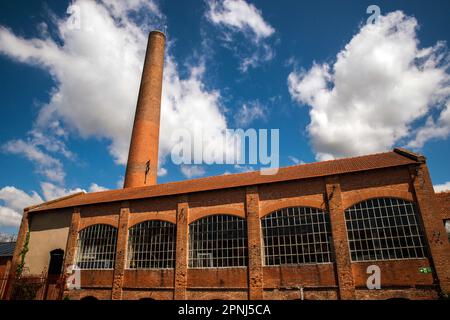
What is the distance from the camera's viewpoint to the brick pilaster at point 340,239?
12883 millimetres

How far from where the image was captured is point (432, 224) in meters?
12.5

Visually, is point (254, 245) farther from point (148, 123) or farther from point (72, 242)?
point (148, 123)

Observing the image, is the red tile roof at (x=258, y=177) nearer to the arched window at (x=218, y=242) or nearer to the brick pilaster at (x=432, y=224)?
the brick pilaster at (x=432, y=224)

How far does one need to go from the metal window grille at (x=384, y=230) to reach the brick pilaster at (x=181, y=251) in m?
8.54

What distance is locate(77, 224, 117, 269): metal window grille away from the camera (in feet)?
60.3

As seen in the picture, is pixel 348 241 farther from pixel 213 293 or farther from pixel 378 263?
pixel 213 293

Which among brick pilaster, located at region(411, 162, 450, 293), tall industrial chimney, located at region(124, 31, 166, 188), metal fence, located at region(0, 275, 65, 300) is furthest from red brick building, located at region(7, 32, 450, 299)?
tall industrial chimney, located at region(124, 31, 166, 188)

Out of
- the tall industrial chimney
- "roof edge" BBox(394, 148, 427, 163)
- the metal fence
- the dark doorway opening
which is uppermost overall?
the tall industrial chimney

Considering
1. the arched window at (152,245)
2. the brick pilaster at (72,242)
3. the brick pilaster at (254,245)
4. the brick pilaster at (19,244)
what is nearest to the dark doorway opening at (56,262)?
the brick pilaster at (72,242)

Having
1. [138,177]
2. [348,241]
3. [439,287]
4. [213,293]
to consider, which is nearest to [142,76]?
[138,177]

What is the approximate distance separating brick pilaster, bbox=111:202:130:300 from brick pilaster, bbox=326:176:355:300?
1179 cm

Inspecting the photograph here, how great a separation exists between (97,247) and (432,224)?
18393 millimetres

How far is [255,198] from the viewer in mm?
15883

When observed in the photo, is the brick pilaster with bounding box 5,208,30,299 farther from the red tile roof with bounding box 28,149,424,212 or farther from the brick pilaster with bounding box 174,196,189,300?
the brick pilaster with bounding box 174,196,189,300
